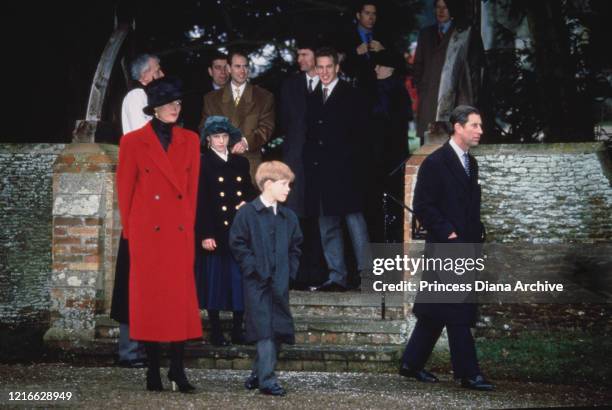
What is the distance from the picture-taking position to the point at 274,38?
45.0ft

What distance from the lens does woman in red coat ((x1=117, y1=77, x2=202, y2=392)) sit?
319 inches

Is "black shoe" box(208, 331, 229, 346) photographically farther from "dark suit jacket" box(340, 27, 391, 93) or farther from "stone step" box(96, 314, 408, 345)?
"dark suit jacket" box(340, 27, 391, 93)

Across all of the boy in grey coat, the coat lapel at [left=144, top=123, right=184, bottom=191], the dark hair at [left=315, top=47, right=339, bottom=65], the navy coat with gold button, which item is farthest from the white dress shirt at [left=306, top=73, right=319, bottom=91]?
the coat lapel at [left=144, top=123, right=184, bottom=191]

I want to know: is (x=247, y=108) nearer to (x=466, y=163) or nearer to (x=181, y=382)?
(x=466, y=163)

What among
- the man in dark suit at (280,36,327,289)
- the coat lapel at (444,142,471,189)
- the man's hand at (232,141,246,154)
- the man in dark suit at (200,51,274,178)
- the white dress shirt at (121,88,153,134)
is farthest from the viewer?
the man in dark suit at (280,36,327,289)

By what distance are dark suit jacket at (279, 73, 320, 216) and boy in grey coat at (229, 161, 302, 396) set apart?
8.20ft

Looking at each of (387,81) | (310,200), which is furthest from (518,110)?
(310,200)

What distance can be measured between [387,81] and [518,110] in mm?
2566

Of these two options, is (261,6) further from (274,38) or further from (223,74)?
(223,74)

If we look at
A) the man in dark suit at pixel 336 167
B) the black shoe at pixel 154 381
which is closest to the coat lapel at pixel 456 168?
the man in dark suit at pixel 336 167

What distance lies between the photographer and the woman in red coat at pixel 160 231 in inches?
319

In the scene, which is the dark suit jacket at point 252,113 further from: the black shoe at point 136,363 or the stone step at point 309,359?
the black shoe at point 136,363

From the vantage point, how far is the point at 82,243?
1033 cm

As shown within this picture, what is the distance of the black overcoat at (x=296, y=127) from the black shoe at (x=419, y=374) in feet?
7.78
